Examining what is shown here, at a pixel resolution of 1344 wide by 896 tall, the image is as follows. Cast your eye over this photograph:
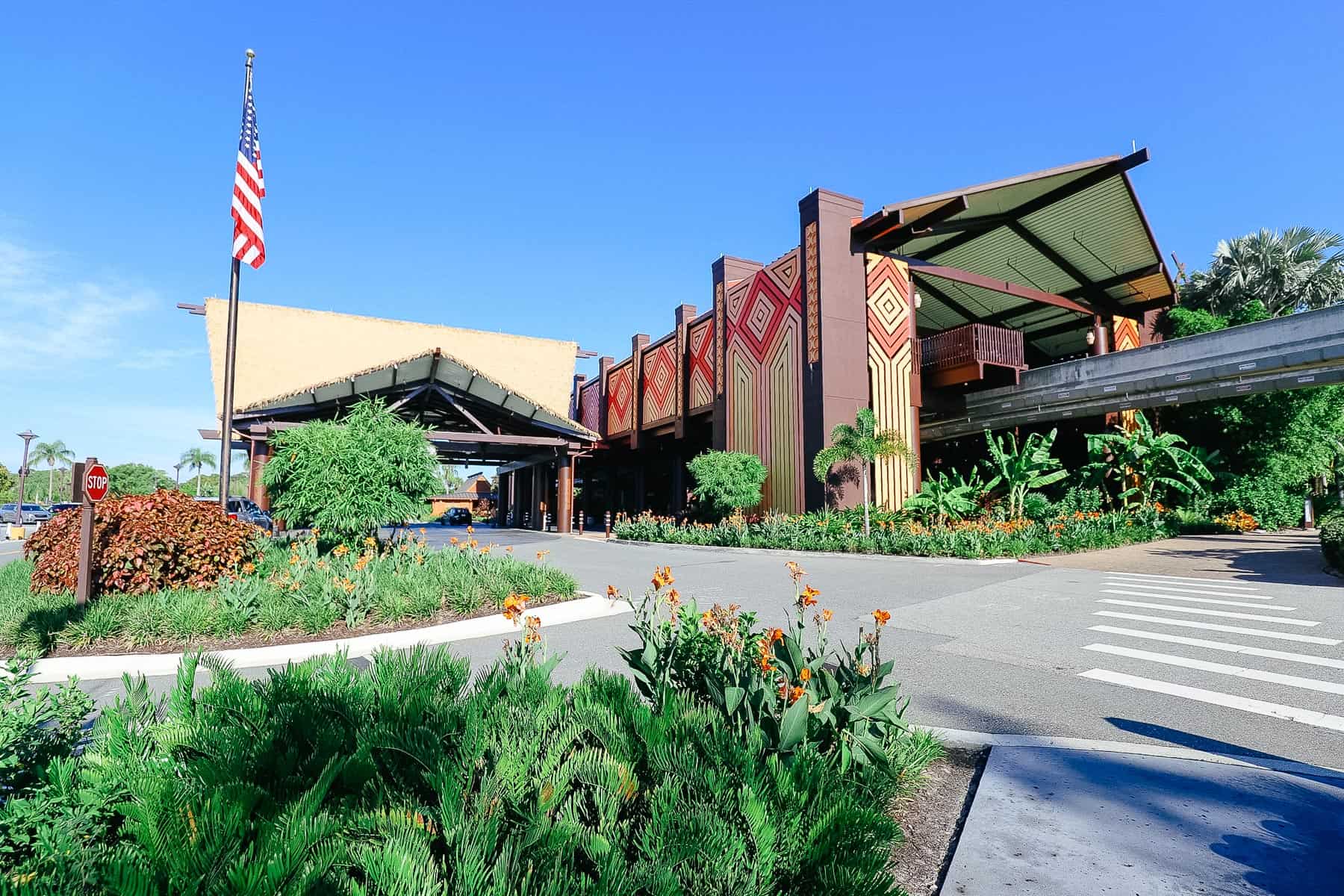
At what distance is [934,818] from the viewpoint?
124 inches

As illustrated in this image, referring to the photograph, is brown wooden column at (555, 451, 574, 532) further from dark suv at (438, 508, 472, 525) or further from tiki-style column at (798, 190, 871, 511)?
dark suv at (438, 508, 472, 525)

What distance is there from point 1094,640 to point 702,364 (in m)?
21.7

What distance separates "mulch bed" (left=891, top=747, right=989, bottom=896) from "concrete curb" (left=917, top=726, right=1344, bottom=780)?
0.18 metres

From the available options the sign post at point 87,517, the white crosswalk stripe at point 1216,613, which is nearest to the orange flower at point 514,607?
the sign post at point 87,517

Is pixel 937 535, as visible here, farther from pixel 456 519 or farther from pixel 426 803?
pixel 456 519

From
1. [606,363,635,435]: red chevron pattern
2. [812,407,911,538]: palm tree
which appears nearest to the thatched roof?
[606,363,635,435]: red chevron pattern

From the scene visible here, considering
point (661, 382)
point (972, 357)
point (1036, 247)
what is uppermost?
point (1036, 247)

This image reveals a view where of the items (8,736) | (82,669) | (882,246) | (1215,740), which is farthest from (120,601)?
(882,246)

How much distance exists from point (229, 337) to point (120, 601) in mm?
4860

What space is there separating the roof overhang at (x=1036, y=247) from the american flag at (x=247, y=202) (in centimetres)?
1532

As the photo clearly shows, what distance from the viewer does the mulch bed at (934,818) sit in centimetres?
271

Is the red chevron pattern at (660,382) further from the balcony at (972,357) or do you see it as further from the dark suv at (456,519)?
the dark suv at (456,519)

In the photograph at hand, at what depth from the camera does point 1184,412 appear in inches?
947

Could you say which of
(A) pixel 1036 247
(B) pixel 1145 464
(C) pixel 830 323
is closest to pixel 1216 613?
(C) pixel 830 323
